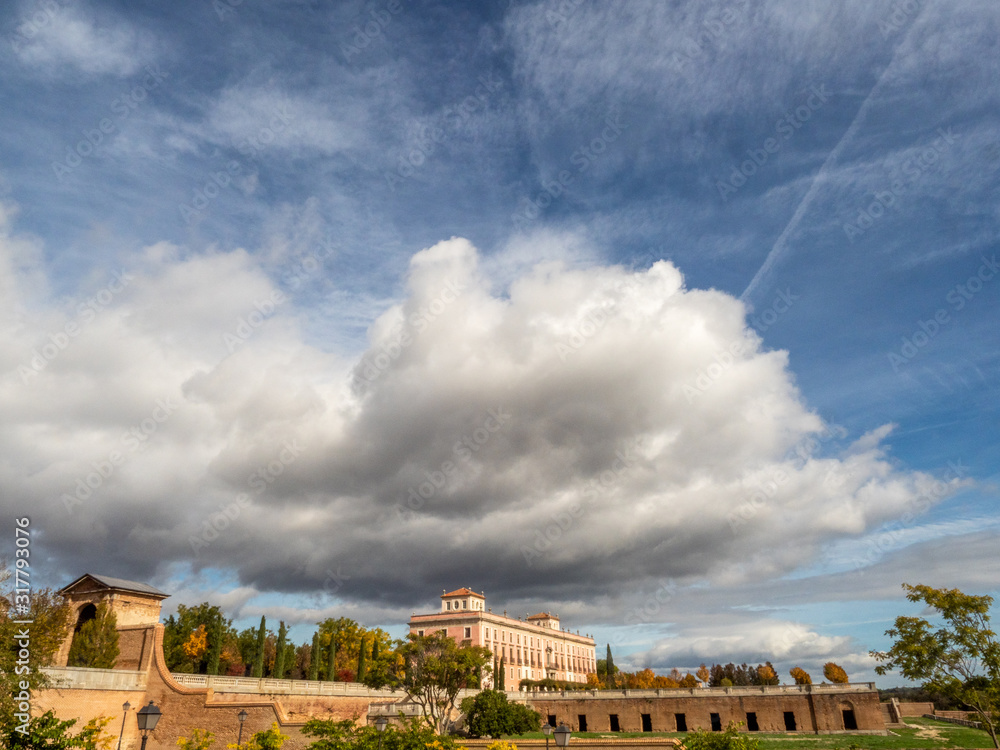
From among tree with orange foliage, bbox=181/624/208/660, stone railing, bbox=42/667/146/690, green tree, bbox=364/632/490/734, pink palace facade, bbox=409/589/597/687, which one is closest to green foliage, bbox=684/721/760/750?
green tree, bbox=364/632/490/734

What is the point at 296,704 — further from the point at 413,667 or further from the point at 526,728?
the point at 526,728

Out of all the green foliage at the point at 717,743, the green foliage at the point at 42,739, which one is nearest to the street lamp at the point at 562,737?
the green foliage at the point at 717,743

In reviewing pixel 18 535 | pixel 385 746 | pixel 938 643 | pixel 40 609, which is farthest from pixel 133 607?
pixel 938 643

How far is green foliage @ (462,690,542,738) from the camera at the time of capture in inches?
1628

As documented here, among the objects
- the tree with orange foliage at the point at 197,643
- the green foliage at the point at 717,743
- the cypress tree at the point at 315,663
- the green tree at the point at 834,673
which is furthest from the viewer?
the green tree at the point at 834,673

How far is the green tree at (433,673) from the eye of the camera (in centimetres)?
3881

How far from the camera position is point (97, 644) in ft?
107

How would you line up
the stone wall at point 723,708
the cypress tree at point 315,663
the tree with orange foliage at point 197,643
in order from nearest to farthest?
the stone wall at point 723,708 → the cypress tree at point 315,663 → the tree with orange foliage at point 197,643

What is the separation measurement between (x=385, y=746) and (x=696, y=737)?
A: 8.27 meters

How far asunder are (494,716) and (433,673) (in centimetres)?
616

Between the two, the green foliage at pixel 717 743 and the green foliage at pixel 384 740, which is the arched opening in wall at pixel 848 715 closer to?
the green foliage at pixel 717 743

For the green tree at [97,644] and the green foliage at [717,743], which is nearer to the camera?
the green foliage at [717,743]

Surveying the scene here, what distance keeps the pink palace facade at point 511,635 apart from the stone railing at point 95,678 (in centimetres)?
4604

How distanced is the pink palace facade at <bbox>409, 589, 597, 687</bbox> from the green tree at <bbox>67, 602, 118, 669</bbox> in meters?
44.7
